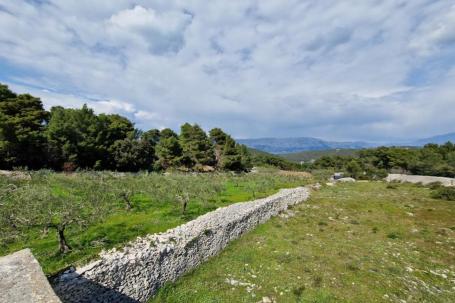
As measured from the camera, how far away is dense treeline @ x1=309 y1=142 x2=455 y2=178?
62.5m

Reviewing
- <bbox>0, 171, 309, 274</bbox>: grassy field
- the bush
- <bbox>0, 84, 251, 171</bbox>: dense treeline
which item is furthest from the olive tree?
the bush

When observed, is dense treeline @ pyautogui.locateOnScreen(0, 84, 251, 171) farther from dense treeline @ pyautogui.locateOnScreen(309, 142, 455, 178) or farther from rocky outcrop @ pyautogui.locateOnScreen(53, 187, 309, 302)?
rocky outcrop @ pyautogui.locateOnScreen(53, 187, 309, 302)

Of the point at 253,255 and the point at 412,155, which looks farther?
the point at 412,155

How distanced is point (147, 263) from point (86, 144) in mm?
39026

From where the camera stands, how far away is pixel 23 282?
18.5 feet

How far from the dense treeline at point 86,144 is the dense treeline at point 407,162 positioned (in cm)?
3217

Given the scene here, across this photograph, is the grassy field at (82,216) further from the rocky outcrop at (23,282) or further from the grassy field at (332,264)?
the grassy field at (332,264)

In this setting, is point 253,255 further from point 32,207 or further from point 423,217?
point 423,217

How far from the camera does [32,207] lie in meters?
12.0

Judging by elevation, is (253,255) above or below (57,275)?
below

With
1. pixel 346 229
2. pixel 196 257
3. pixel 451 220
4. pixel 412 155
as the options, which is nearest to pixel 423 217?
pixel 451 220

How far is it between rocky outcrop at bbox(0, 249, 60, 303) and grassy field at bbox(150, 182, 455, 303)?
18.1 feet

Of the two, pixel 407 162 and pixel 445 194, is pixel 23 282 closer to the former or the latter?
pixel 445 194

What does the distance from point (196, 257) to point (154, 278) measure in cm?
280
